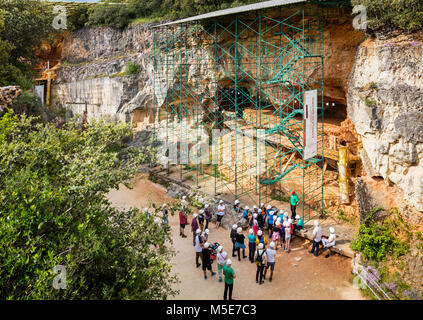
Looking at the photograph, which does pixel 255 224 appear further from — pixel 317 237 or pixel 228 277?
pixel 228 277

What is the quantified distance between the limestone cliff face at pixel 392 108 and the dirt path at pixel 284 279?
270 centimetres

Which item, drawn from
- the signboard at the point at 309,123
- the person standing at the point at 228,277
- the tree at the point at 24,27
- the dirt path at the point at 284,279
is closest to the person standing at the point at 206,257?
the dirt path at the point at 284,279

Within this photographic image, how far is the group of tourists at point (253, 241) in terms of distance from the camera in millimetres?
8375

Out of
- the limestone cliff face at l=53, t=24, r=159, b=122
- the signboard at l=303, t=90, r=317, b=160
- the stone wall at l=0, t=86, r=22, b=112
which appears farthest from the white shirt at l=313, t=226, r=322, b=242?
the limestone cliff face at l=53, t=24, r=159, b=122

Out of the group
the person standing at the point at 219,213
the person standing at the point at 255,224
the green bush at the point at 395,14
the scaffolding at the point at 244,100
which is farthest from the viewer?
the scaffolding at the point at 244,100

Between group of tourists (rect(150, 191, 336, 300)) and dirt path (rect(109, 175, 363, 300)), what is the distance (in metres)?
0.22

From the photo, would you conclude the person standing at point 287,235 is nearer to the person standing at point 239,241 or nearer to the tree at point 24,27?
the person standing at point 239,241

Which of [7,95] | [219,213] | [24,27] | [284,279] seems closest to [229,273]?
[284,279]

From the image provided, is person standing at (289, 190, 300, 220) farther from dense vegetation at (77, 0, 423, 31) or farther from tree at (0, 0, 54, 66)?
tree at (0, 0, 54, 66)

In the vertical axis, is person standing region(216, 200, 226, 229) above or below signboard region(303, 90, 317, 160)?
below

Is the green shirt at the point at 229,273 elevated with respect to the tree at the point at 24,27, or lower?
lower

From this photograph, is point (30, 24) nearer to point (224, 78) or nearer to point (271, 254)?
point (224, 78)

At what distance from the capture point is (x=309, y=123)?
10438mm

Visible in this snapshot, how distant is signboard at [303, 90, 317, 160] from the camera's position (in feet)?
33.6
